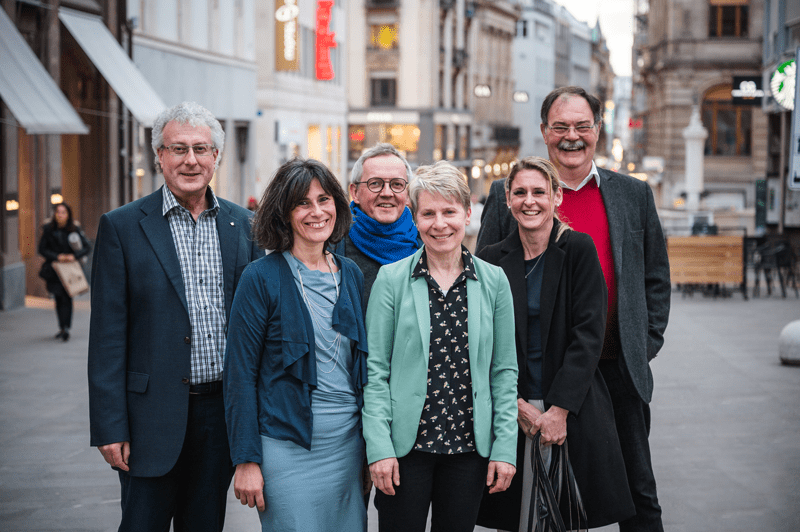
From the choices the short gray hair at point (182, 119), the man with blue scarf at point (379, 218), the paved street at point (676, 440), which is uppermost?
the short gray hair at point (182, 119)

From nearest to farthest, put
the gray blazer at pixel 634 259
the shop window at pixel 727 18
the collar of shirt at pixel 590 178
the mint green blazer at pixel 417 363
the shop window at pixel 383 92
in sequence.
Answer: the mint green blazer at pixel 417 363 → the gray blazer at pixel 634 259 → the collar of shirt at pixel 590 178 → the shop window at pixel 727 18 → the shop window at pixel 383 92

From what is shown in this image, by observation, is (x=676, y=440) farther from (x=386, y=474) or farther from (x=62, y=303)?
(x=62, y=303)

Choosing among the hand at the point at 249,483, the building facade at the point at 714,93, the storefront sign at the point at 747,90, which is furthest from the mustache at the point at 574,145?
the building facade at the point at 714,93

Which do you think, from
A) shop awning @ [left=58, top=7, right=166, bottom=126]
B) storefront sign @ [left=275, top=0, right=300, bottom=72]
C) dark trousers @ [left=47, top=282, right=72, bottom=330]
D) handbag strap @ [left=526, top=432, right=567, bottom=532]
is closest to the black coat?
handbag strap @ [left=526, top=432, right=567, bottom=532]

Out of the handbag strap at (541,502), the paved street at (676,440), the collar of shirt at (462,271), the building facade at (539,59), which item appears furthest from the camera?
the building facade at (539,59)

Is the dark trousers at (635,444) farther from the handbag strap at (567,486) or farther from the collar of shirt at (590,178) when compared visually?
the collar of shirt at (590,178)

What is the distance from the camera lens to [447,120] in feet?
181

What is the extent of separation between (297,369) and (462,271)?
777 millimetres

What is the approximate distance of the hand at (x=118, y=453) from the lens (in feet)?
12.2

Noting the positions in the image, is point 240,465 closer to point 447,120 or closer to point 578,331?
point 578,331

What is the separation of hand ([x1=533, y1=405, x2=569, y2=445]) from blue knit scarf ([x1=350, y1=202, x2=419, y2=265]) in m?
1.07

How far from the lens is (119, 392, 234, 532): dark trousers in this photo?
3.80 metres

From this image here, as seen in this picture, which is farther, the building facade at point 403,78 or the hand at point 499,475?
the building facade at point 403,78

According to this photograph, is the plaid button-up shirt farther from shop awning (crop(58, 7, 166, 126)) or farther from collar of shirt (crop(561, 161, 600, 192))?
shop awning (crop(58, 7, 166, 126))
